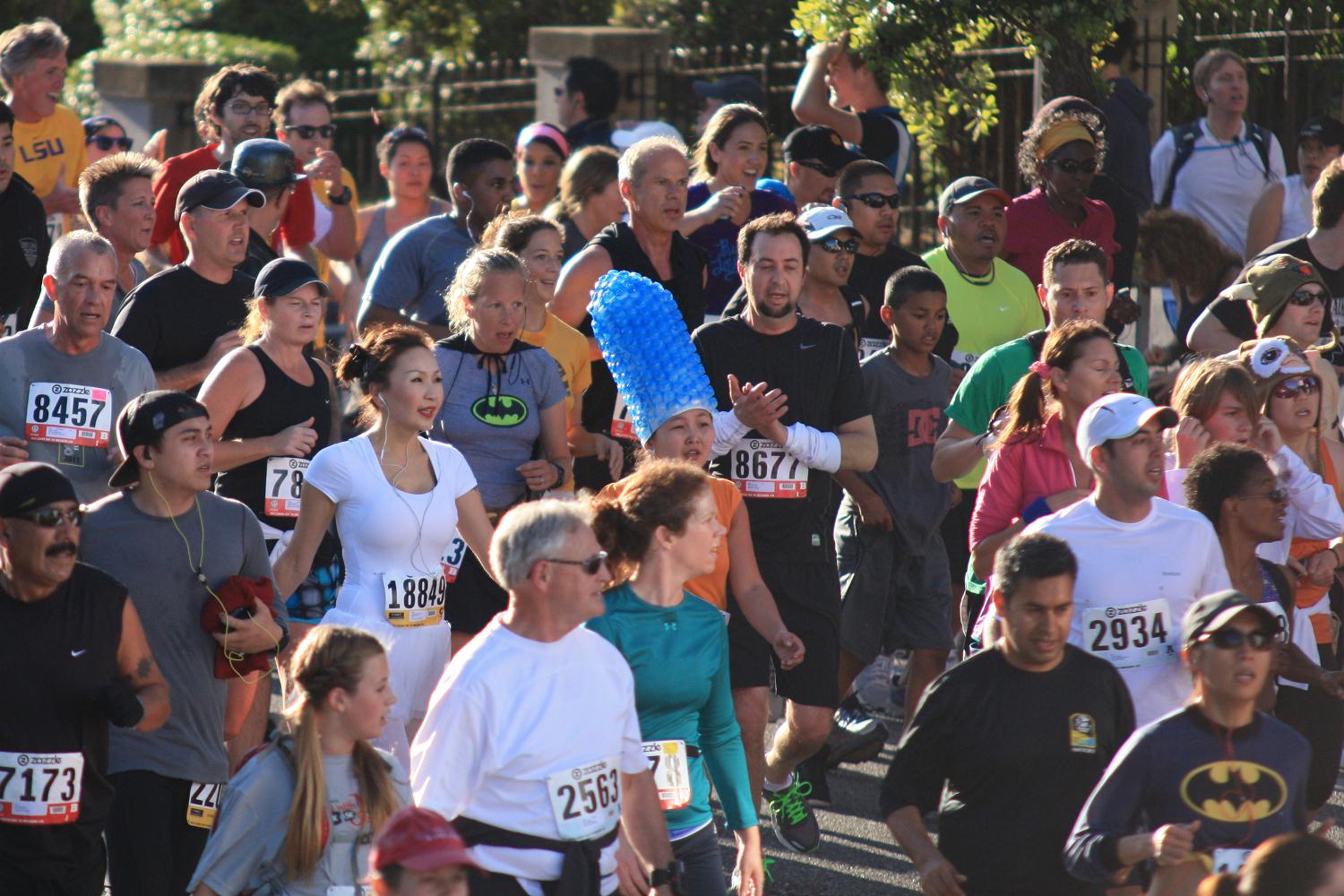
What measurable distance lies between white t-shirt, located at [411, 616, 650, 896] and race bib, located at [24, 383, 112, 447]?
2.36 metres

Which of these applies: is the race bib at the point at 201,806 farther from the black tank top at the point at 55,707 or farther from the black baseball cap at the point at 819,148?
the black baseball cap at the point at 819,148

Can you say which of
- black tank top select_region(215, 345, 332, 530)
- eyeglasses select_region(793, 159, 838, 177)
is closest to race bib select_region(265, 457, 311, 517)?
black tank top select_region(215, 345, 332, 530)

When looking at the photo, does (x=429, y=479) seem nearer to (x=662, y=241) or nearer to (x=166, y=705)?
(x=166, y=705)

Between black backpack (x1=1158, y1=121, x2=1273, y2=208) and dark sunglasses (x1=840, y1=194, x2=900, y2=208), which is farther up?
black backpack (x1=1158, y1=121, x2=1273, y2=208)

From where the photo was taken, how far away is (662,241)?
8359 millimetres

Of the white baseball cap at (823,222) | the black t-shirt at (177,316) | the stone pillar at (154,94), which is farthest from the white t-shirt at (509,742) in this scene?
the stone pillar at (154,94)

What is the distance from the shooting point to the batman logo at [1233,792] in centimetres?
462

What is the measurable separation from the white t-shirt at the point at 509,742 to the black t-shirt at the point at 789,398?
2.44 metres

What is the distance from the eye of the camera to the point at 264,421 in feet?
22.0

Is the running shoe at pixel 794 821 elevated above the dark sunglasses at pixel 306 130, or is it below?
below

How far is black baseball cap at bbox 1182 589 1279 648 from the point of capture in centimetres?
468

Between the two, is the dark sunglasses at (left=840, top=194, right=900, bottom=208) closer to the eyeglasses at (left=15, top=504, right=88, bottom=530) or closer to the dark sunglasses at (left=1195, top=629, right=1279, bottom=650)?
the dark sunglasses at (left=1195, top=629, right=1279, bottom=650)

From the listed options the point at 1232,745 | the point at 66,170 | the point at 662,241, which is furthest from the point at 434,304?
the point at 1232,745

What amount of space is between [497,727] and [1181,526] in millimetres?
2147
